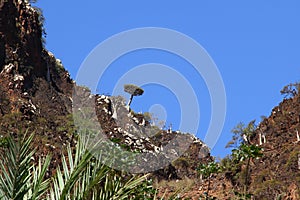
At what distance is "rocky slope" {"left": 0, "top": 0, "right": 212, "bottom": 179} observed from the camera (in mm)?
37406

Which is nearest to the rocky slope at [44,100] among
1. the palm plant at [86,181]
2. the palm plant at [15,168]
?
the palm plant at [86,181]

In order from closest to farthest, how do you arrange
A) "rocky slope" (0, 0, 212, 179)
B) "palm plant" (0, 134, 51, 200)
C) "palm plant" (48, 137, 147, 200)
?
"palm plant" (0, 134, 51, 200)
"palm plant" (48, 137, 147, 200)
"rocky slope" (0, 0, 212, 179)

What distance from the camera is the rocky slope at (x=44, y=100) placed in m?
37.4

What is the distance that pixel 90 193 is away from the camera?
324 centimetres

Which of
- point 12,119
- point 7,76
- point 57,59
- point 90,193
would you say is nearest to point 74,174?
point 90,193

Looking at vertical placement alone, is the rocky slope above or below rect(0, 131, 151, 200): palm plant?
above

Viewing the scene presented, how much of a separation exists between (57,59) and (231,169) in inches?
884

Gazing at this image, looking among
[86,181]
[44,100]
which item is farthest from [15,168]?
[44,100]

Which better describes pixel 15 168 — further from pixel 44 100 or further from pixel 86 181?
pixel 44 100

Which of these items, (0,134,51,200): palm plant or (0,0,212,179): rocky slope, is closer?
(0,134,51,200): palm plant

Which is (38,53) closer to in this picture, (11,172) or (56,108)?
(56,108)

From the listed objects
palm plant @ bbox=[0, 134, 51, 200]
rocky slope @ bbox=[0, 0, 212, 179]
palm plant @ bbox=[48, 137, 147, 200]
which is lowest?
palm plant @ bbox=[0, 134, 51, 200]

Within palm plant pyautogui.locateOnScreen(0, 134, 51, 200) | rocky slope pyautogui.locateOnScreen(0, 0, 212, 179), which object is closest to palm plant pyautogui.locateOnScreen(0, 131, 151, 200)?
palm plant pyautogui.locateOnScreen(0, 134, 51, 200)

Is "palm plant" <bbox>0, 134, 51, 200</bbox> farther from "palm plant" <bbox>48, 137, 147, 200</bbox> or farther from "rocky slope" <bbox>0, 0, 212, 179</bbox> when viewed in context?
"rocky slope" <bbox>0, 0, 212, 179</bbox>
